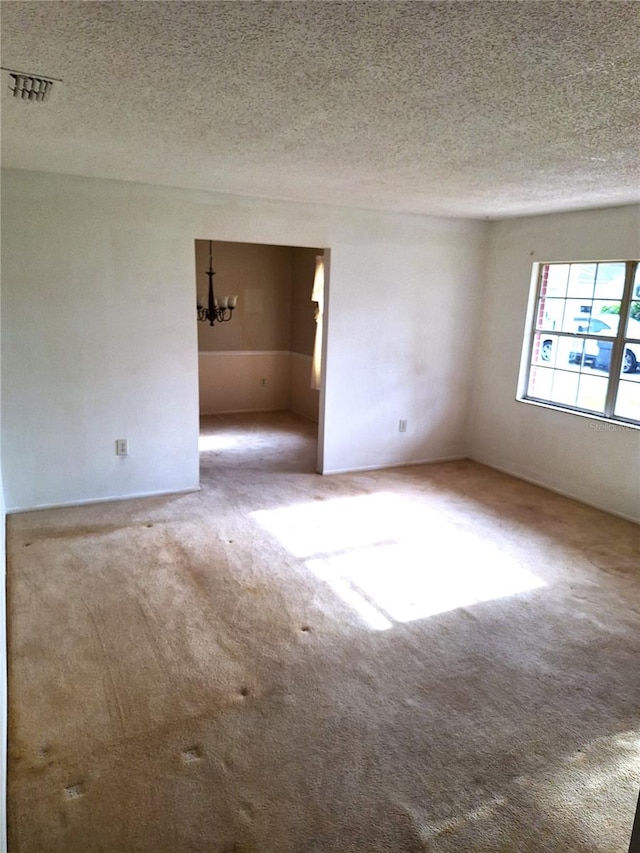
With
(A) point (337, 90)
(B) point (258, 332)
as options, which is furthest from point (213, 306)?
(A) point (337, 90)

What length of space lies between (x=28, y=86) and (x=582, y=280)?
4228 mm

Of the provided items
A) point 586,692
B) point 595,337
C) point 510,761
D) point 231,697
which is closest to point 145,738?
point 231,697

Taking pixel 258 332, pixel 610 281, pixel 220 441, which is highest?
pixel 610 281

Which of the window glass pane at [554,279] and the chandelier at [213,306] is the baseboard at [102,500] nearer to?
the chandelier at [213,306]

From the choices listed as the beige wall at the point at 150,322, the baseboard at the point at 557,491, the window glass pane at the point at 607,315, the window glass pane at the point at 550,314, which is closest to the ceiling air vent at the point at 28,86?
the beige wall at the point at 150,322

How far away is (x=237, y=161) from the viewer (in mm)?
3135

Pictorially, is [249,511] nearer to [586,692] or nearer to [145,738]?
[145,738]

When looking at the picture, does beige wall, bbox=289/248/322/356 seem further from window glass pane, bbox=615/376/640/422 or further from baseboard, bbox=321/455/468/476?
window glass pane, bbox=615/376/640/422

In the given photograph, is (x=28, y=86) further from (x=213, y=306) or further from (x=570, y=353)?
(x=570, y=353)

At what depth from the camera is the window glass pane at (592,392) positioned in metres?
4.63

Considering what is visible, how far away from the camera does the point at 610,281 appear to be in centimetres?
451

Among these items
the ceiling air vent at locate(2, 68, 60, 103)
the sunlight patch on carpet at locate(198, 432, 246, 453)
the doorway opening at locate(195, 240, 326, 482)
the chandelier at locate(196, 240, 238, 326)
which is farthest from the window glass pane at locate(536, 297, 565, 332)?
the ceiling air vent at locate(2, 68, 60, 103)

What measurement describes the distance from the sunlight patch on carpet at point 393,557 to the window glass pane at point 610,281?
2.21 metres

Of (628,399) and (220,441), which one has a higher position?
(628,399)
